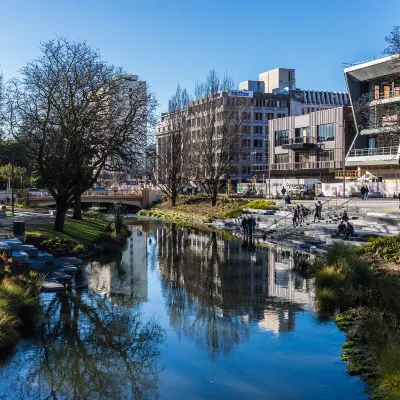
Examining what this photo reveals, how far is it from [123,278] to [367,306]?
12.6 m

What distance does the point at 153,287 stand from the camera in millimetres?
25031

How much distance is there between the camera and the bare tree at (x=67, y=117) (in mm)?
35438

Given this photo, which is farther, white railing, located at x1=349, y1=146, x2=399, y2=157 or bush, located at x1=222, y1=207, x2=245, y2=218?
white railing, located at x1=349, y1=146, x2=399, y2=157

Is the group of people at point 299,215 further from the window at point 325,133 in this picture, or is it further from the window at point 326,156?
the window at point 325,133

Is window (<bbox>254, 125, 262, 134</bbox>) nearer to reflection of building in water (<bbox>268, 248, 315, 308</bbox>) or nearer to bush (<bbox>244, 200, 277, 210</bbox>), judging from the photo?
bush (<bbox>244, 200, 277, 210</bbox>)

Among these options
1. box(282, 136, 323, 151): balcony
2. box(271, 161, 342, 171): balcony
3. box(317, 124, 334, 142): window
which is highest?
box(317, 124, 334, 142): window

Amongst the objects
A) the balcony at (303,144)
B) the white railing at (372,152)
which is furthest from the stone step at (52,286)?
the balcony at (303,144)

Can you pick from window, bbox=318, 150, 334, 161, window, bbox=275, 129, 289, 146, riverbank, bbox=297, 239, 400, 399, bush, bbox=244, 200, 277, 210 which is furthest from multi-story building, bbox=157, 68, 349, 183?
riverbank, bbox=297, 239, 400, 399

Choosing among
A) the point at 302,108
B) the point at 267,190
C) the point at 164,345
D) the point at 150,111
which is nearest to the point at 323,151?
the point at 267,190

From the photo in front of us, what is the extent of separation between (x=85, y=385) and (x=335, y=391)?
19.7ft

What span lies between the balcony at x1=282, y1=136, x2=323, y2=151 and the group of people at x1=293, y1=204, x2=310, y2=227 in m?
39.9

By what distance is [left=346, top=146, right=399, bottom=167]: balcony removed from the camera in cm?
7068

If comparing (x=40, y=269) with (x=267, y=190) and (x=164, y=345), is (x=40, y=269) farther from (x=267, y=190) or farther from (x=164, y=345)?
(x=267, y=190)

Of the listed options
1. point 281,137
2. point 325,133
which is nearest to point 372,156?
point 325,133
